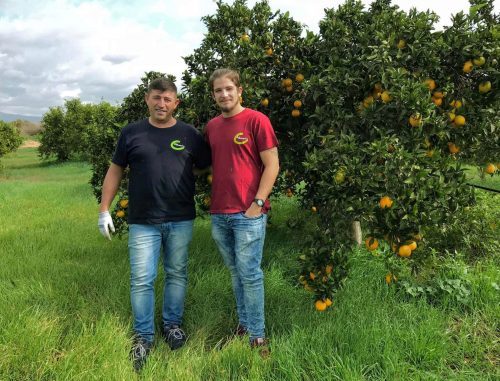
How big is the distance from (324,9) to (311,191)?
177cm

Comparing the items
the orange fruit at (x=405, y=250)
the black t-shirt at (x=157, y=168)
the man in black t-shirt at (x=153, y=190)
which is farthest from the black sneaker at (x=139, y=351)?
the orange fruit at (x=405, y=250)

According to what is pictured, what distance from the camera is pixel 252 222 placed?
3014mm

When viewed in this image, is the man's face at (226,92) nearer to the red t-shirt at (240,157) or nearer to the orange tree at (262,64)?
the red t-shirt at (240,157)

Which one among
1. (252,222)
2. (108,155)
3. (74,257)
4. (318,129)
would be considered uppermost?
(318,129)

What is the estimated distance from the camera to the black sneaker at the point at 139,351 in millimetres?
3114

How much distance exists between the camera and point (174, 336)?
346 cm

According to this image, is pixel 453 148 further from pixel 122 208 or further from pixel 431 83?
pixel 122 208

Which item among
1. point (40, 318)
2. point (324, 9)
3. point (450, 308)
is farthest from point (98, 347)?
point (324, 9)

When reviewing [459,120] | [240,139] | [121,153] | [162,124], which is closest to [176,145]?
[162,124]

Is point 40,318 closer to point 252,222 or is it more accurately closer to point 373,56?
point 252,222

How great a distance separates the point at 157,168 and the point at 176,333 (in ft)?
4.46

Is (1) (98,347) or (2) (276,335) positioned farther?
(2) (276,335)

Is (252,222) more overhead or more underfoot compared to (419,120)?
more underfoot

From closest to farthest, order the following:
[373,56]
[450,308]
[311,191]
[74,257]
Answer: [373,56] < [450,308] < [311,191] < [74,257]
